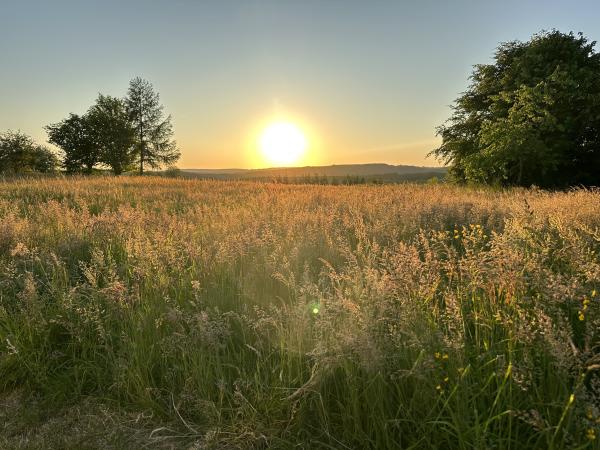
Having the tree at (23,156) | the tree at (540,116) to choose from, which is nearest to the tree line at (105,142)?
the tree at (23,156)

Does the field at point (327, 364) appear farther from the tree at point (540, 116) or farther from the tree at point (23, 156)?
the tree at point (23, 156)

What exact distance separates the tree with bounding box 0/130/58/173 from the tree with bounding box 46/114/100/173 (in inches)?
109

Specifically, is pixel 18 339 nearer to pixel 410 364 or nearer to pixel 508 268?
pixel 410 364

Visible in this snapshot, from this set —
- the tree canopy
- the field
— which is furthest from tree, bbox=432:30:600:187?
the tree canopy

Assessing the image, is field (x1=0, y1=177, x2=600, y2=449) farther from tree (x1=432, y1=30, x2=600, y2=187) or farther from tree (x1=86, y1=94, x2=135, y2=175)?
tree (x1=86, y1=94, x2=135, y2=175)

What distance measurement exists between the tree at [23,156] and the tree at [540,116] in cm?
5365

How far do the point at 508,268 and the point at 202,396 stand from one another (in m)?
2.42

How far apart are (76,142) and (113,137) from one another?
18.5 ft

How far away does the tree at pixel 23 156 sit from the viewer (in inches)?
1967

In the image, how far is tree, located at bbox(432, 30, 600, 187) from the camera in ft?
68.4

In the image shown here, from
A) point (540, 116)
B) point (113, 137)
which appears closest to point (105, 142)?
point (113, 137)

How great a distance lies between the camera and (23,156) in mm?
50844

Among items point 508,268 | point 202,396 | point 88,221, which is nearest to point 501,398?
point 508,268

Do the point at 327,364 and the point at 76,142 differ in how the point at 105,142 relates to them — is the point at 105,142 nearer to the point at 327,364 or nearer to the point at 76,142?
the point at 76,142
